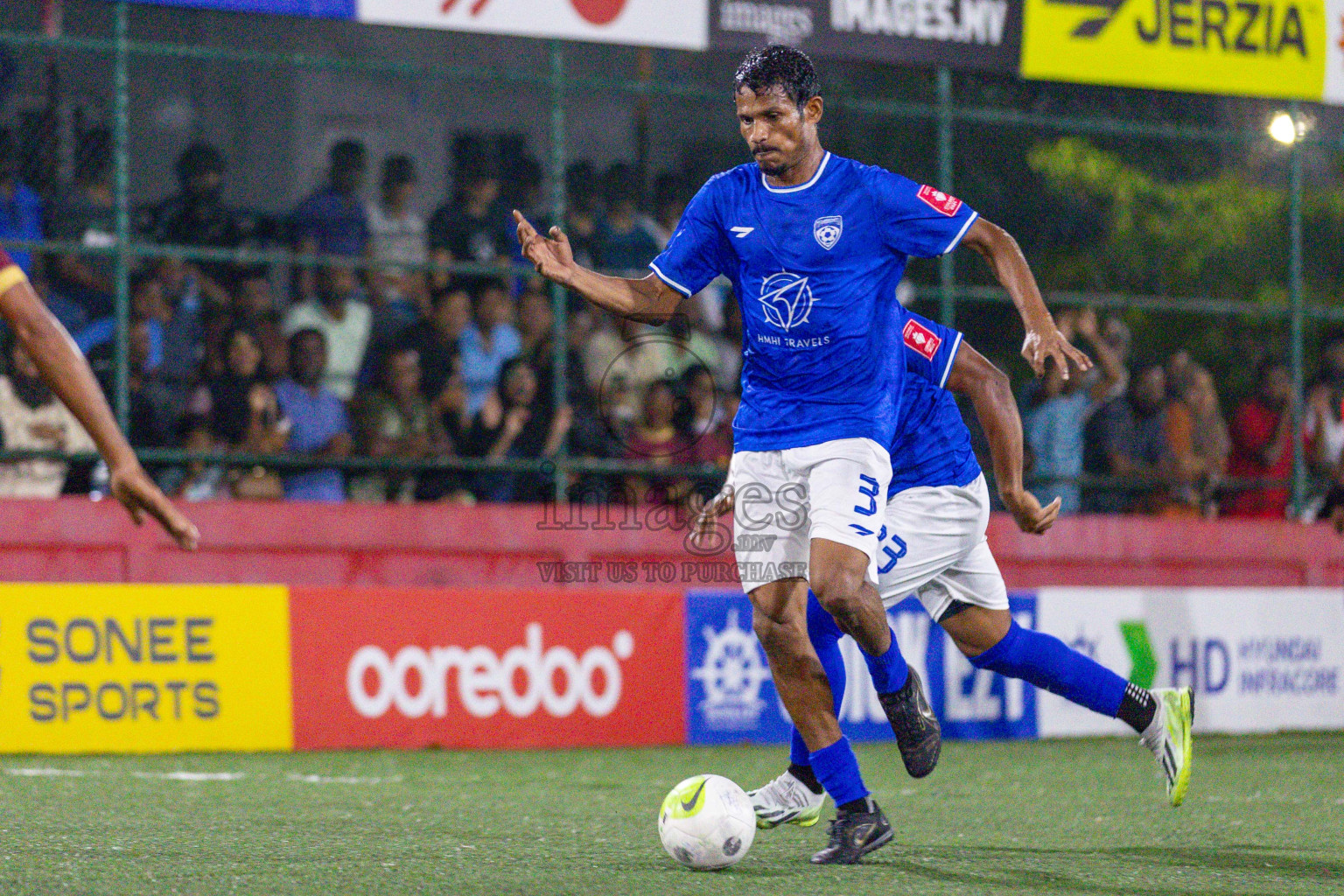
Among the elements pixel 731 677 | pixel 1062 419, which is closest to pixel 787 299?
pixel 731 677

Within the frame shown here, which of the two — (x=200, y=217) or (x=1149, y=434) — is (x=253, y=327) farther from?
(x=1149, y=434)

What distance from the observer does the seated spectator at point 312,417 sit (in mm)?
11250

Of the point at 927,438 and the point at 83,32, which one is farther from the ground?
the point at 83,32

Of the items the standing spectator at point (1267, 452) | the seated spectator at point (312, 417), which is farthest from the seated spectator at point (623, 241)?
the standing spectator at point (1267, 452)

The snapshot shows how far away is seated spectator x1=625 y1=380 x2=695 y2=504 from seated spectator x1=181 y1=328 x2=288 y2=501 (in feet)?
7.10

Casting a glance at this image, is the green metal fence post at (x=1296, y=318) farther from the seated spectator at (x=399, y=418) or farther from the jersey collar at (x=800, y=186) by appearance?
the jersey collar at (x=800, y=186)

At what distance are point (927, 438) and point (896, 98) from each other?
→ 13.9 meters

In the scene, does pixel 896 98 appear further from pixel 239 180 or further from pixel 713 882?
pixel 713 882

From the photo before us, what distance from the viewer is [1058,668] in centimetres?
657

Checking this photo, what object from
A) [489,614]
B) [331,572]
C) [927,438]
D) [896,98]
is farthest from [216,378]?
[896,98]

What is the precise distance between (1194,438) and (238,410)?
6.41m

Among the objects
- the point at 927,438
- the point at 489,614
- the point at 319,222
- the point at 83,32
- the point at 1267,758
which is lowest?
the point at 1267,758

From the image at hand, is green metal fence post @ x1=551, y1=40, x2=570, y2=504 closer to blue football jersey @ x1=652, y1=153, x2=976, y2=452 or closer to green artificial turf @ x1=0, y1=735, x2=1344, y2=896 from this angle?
green artificial turf @ x1=0, y1=735, x2=1344, y2=896

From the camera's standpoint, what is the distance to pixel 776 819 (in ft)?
20.7
